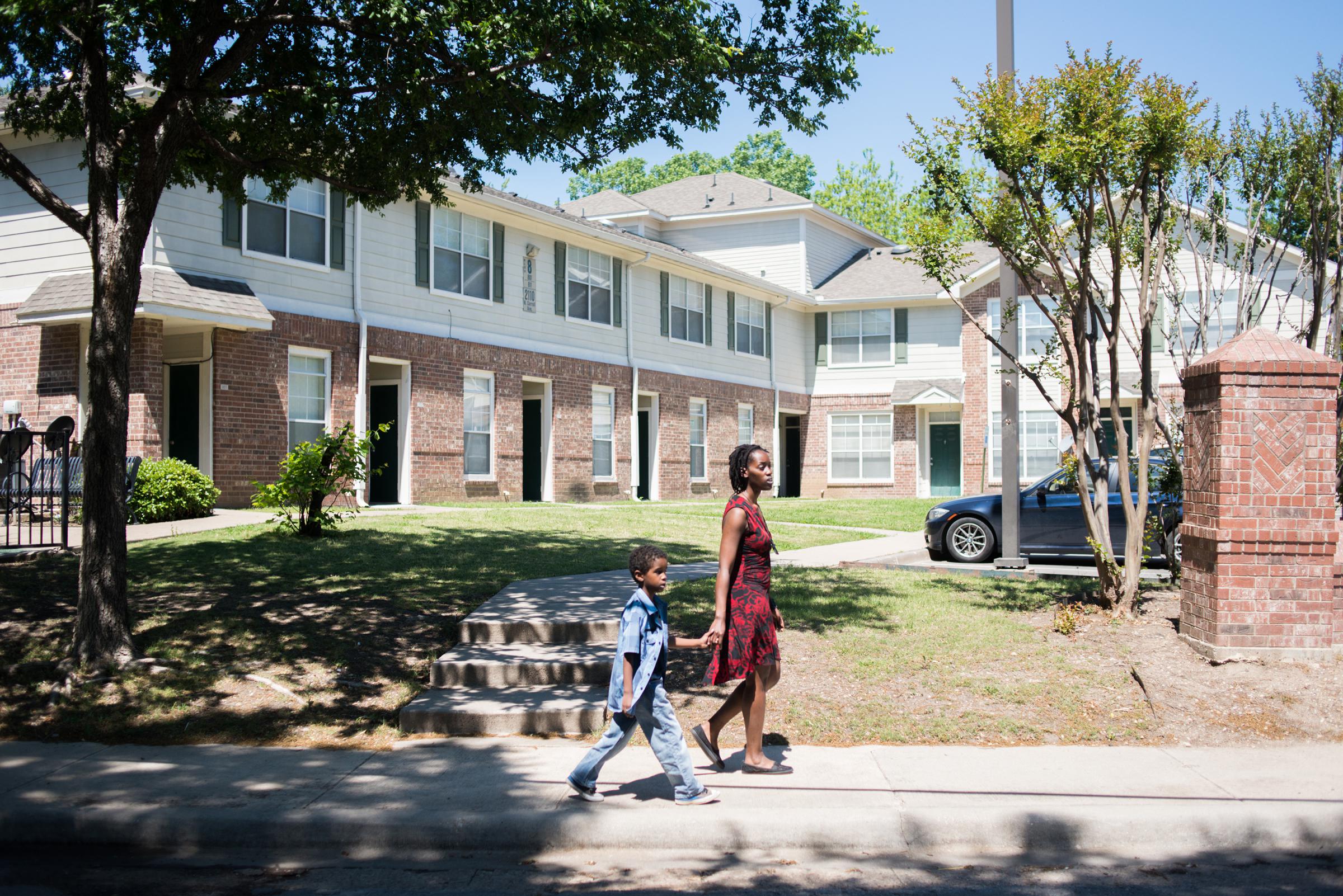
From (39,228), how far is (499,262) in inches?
307

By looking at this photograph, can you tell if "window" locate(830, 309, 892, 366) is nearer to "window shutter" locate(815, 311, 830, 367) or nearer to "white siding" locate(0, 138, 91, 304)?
"window shutter" locate(815, 311, 830, 367)

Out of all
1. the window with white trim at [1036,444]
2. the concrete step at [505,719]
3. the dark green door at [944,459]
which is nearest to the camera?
the concrete step at [505,719]

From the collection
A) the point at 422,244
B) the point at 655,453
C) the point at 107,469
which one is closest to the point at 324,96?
the point at 107,469

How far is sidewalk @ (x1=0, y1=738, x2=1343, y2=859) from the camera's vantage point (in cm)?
515

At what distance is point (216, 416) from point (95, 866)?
11.9 meters

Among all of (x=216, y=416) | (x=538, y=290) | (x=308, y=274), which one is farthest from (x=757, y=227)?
(x=216, y=416)

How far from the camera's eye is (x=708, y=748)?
→ 5.98 m

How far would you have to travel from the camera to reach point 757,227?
32812 mm

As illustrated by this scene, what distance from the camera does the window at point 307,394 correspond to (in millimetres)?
17406

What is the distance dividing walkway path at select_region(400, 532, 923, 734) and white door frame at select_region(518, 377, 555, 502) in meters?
12.2

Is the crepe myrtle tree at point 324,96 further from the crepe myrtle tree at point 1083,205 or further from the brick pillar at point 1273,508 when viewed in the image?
the brick pillar at point 1273,508

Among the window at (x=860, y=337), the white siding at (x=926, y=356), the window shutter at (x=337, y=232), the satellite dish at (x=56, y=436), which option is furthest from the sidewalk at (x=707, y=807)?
the window at (x=860, y=337)

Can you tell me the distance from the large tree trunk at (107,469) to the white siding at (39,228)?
9460 millimetres

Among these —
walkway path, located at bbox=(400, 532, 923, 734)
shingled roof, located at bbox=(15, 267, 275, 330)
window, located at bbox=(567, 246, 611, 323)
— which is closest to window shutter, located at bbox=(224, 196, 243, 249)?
shingled roof, located at bbox=(15, 267, 275, 330)
